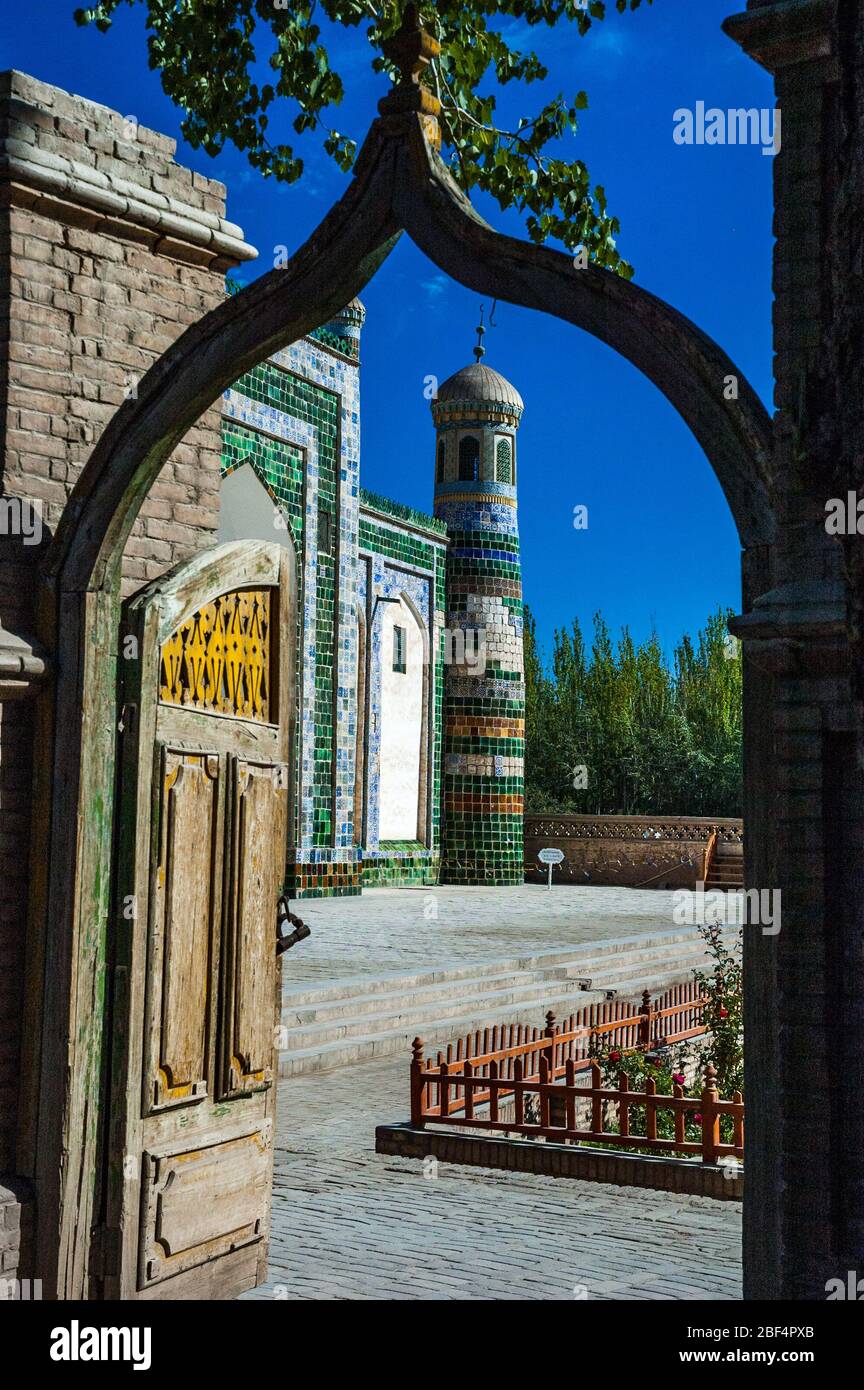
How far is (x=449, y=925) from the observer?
17484mm

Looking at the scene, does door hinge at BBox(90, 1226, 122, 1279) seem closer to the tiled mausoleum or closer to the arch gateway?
the arch gateway

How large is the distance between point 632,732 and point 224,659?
107 feet

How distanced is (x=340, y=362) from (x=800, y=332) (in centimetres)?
1874

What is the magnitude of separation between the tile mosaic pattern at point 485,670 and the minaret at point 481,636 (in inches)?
0.7

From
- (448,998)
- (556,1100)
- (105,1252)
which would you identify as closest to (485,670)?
(448,998)

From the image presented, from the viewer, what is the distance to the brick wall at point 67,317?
4594mm

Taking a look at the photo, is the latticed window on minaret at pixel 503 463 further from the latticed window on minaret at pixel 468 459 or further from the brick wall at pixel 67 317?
the brick wall at pixel 67 317

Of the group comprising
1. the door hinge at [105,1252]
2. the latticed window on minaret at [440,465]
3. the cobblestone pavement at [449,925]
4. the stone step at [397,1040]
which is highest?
the latticed window on minaret at [440,465]

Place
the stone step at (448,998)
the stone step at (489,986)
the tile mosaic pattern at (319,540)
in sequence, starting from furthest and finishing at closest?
the tile mosaic pattern at (319,540)
the stone step at (489,986)
the stone step at (448,998)

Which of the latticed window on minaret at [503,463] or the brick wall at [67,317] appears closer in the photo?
the brick wall at [67,317]

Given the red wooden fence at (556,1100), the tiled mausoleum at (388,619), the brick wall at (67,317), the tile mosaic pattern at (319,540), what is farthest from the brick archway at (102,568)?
the tile mosaic pattern at (319,540)

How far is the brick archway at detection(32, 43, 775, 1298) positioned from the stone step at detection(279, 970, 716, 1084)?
5.34 meters

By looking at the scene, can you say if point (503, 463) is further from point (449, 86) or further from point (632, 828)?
point (449, 86)
